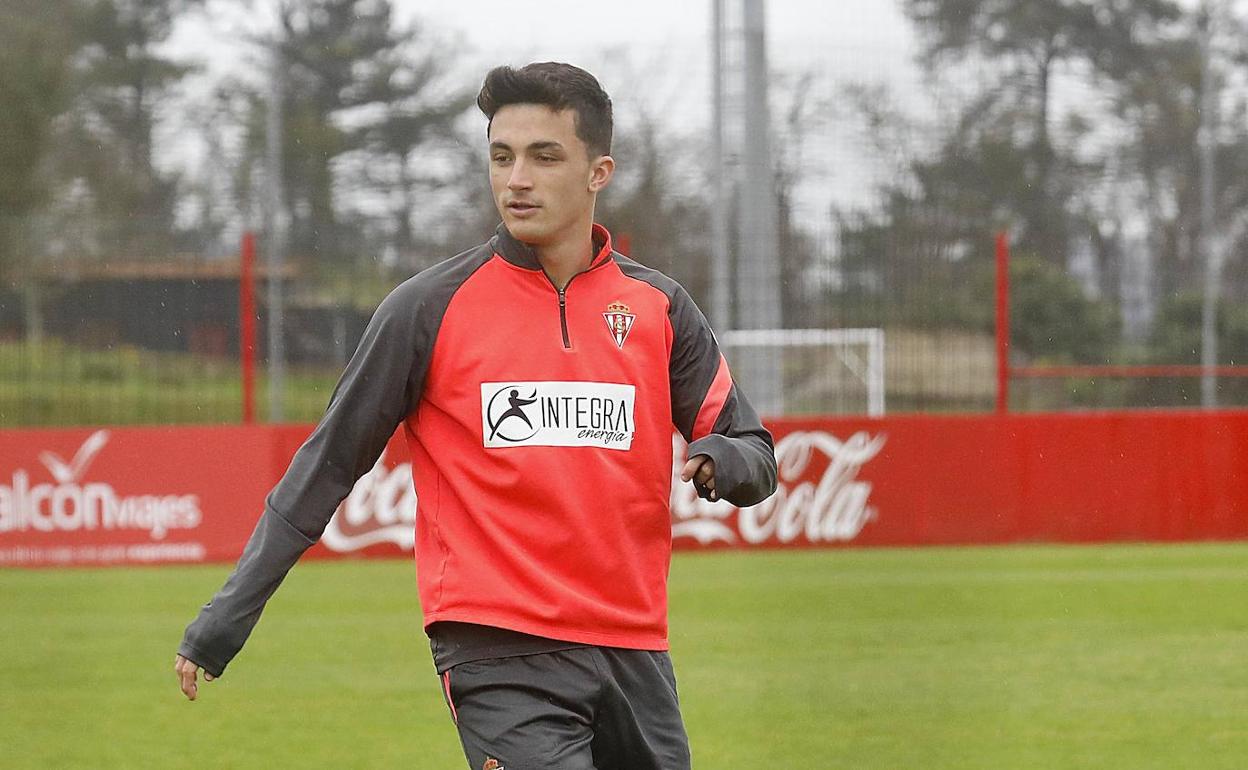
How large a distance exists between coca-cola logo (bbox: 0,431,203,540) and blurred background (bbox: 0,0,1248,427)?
0.47 metres

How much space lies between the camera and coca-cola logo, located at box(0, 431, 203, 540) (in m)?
12.4

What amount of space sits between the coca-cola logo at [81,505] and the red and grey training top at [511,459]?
9.74m

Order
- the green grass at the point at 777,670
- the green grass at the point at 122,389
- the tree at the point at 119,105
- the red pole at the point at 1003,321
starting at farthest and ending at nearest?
1. the tree at the point at 119,105
2. the red pole at the point at 1003,321
3. the green grass at the point at 122,389
4. the green grass at the point at 777,670

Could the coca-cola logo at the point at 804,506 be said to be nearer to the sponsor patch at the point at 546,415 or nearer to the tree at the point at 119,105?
the tree at the point at 119,105

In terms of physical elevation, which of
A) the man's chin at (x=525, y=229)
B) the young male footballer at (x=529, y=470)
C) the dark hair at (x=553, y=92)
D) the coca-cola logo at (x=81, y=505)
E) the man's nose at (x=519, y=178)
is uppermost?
the dark hair at (x=553, y=92)

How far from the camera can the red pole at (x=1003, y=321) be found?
544 inches

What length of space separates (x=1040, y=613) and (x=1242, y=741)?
340 cm

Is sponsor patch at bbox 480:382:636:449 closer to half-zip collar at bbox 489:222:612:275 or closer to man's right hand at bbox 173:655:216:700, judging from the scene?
half-zip collar at bbox 489:222:612:275

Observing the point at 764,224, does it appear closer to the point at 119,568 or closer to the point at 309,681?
the point at 119,568

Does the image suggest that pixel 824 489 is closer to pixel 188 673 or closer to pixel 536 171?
pixel 536 171

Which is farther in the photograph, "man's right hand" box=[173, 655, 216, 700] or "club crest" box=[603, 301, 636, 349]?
"club crest" box=[603, 301, 636, 349]

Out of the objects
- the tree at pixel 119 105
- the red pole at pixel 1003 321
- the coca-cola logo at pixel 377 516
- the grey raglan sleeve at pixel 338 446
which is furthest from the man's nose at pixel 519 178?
the tree at pixel 119 105

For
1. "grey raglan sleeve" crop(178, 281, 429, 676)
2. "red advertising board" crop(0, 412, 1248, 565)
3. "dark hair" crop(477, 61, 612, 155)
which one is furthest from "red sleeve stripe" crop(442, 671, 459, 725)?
"red advertising board" crop(0, 412, 1248, 565)

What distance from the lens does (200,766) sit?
596 centimetres
